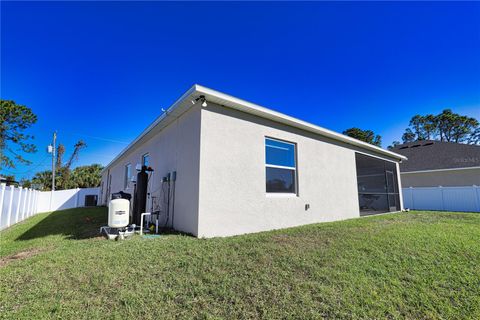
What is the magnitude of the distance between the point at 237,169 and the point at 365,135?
3269 cm

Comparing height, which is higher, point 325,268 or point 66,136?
point 66,136

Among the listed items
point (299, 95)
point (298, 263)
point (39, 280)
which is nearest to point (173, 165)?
point (39, 280)

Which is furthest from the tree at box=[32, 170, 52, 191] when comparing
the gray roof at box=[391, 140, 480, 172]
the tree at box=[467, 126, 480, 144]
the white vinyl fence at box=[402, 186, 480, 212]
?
the tree at box=[467, 126, 480, 144]

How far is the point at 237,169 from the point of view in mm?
5383

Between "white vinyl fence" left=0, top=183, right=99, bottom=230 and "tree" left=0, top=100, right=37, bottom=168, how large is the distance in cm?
479

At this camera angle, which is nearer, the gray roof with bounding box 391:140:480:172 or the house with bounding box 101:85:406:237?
the house with bounding box 101:85:406:237

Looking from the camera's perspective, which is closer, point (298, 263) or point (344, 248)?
point (298, 263)

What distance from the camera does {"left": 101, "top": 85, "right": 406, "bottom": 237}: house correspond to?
499cm

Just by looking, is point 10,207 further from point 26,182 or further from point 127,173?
point 26,182

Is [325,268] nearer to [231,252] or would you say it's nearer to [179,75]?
[231,252]

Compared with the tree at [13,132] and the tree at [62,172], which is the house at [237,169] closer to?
the tree at [13,132]

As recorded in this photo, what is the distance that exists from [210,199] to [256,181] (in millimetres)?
1363

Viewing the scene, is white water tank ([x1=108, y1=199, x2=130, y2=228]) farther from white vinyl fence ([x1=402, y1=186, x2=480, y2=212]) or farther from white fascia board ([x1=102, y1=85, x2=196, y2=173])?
white vinyl fence ([x1=402, y1=186, x2=480, y2=212])

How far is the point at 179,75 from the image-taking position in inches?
364
